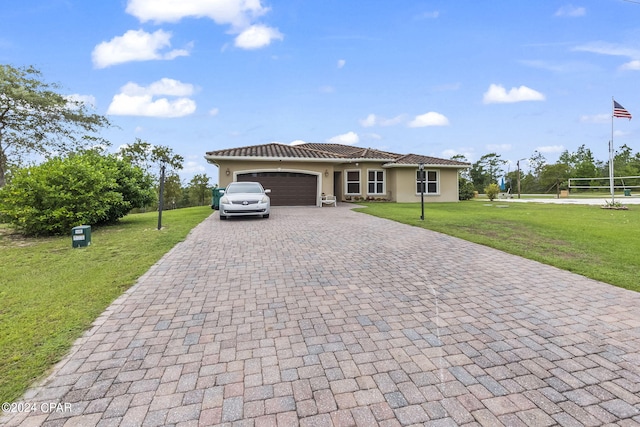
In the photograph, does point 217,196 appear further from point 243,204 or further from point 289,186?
point 243,204

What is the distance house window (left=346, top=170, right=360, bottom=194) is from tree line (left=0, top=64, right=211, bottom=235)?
1154 centimetres

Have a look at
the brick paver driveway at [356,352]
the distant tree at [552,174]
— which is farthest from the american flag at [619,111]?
the distant tree at [552,174]

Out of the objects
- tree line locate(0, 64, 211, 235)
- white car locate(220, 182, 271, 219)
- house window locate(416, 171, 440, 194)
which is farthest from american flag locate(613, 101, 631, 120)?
tree line locate(0, 64, 211, 235)

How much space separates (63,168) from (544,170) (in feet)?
181

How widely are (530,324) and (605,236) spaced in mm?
7038

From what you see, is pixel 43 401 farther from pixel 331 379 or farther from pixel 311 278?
pixel 311 278

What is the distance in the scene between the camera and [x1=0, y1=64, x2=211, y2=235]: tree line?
8867 mm

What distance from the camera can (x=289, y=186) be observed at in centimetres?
1862

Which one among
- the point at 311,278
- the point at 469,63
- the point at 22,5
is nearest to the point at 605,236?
the point at 311,278

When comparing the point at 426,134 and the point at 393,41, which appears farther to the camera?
the point at 426,134

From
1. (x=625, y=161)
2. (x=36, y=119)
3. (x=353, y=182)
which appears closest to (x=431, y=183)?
(x=353, y=182)

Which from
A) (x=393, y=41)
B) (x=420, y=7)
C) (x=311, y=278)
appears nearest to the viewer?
(x=311, y=278)

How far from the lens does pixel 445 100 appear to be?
20.5 m

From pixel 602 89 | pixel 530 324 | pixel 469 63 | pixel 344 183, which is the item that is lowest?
pixel 530 324
